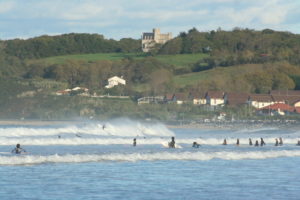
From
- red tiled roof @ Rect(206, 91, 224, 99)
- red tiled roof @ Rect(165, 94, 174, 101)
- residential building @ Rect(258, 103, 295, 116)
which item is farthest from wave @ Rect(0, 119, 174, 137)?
red tiled roof @ Rect(165, 94, 174, 101)

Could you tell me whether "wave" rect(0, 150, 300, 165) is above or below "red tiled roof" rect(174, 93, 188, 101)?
below

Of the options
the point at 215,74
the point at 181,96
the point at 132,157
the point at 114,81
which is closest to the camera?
the point at 132,157

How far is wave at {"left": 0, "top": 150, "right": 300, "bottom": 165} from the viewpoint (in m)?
39.1

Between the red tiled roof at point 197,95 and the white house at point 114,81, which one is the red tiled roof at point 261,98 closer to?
the red tiled roof at point 197,95

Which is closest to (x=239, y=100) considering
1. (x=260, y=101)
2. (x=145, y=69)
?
(x=260, y=101)

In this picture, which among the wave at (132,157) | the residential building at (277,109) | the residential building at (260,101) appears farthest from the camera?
the residential building at (260,101)

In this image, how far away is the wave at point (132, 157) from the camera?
128 feet

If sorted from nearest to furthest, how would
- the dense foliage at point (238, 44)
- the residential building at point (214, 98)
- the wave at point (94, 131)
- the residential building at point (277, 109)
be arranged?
the wave at point (94, 131)
the residential building at point (277, 109)
the residential building at point (214, 98)
the dense foliage at point (238, 44)

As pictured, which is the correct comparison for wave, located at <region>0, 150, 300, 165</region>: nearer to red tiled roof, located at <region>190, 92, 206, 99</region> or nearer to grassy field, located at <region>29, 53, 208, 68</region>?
red tiled roof, located at <region>190, 92, 206, 99</region>

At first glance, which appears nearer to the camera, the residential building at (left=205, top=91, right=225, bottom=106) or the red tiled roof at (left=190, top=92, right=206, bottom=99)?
the residential building at (left=205, top=91, right=225, bottom=106)

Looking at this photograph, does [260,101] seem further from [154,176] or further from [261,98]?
[154,176]

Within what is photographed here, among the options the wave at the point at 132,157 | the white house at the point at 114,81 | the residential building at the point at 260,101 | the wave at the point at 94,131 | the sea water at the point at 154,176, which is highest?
the white house at the point at 114,81

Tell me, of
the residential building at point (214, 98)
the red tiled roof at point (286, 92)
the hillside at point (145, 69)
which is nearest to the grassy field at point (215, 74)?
the hillside at point (145, 69)

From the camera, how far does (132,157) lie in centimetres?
4219
